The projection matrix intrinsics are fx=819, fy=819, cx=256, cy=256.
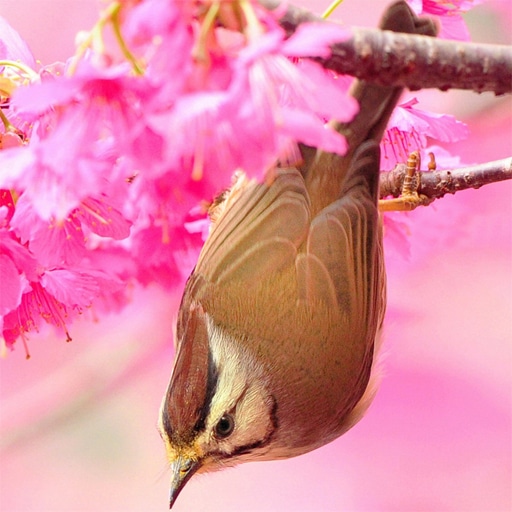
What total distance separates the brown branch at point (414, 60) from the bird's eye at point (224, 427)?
32 centimetres

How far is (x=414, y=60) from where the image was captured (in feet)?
1.25

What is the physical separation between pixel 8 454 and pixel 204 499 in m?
0.40

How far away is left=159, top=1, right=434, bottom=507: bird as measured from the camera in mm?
594

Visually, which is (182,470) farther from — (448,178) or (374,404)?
(374,404)

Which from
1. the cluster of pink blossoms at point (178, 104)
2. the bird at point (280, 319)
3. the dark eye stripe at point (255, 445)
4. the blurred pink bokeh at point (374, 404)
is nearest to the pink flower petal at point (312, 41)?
the cluster of pink blossoms at point (178, 104)

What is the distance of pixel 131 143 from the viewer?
368 mm

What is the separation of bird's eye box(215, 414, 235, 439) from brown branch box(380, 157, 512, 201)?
0.24m

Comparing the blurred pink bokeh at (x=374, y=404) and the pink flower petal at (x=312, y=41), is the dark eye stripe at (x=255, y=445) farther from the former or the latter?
the blurred pink bokeh at (x=374, y=404)

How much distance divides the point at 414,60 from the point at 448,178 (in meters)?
0.30

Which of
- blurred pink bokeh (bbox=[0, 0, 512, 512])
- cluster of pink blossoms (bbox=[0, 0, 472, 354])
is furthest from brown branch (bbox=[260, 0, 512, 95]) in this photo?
blurred pink bokeh (bbox=[0, 0, 512, 512])

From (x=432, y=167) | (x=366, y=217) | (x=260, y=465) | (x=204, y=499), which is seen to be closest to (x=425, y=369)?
(x=260, y=465)

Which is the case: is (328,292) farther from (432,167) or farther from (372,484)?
(372,484)

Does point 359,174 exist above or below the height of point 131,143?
below

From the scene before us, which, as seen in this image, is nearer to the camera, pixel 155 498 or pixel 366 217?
pixel 366 217
